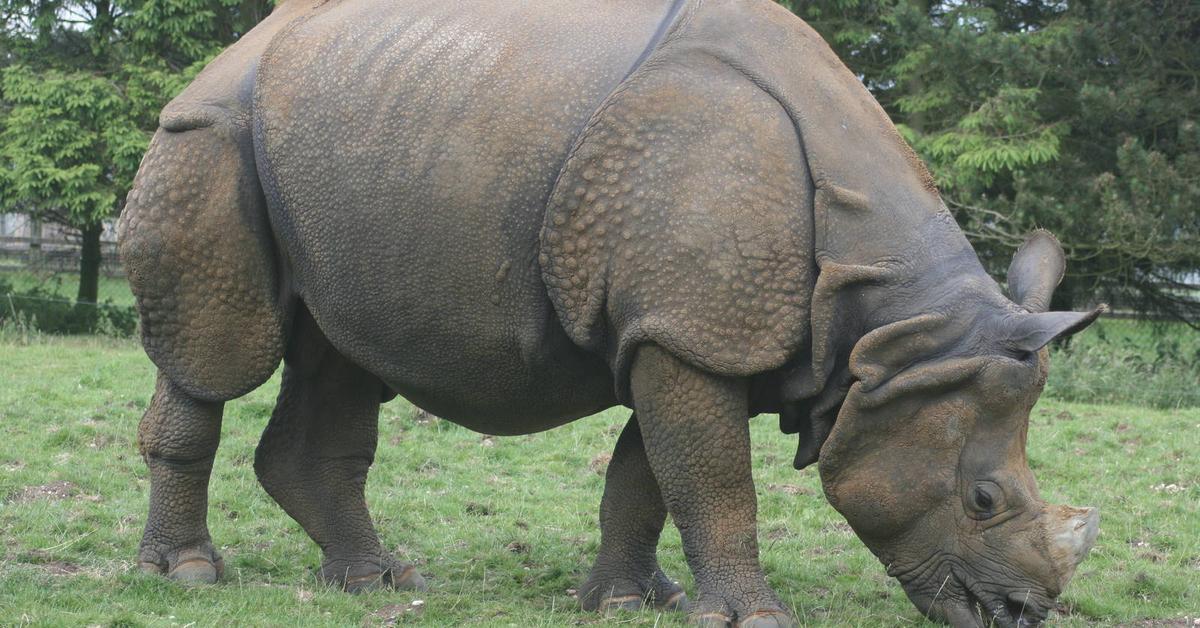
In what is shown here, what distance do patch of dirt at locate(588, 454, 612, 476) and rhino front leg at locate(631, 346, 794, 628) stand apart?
151 inches

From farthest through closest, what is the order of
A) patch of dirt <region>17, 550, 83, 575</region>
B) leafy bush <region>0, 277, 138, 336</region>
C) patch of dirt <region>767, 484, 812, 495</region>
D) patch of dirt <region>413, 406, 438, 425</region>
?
leafy bush <region>0, 277, 138, 336</region>, patch of dirt <region>413, 406, 438, 425</region>, patch of dirt <region>767, 484, 812, 495</region>, patch of dirt <region>17, 550, 83, 575</region>

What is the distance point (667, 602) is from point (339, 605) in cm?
135

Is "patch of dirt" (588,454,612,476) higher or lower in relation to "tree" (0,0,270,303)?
lower

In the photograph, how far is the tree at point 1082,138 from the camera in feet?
45.6

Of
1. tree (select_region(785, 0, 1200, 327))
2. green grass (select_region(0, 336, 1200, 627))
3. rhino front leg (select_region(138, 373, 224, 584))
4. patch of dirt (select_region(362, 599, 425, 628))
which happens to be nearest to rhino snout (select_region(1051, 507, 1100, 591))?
green grass (select_region(0, 336, 1200, 627))

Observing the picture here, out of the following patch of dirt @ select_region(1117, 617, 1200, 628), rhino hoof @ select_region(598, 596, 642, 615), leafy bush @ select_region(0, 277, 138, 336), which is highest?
patch of dirt @ select_region(1117, 617, 1200, 628)

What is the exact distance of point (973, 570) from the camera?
190 inches

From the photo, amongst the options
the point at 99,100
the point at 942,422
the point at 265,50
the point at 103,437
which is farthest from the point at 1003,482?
the point at 99,100

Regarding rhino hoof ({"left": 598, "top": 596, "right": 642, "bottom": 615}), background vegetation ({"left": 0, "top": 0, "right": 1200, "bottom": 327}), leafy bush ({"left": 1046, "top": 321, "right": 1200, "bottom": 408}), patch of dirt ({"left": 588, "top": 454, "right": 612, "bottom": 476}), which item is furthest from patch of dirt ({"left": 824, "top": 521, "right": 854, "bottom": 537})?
background vegetation ({"left": 0, "top": 0, "right": 1200, "bottom": 327})

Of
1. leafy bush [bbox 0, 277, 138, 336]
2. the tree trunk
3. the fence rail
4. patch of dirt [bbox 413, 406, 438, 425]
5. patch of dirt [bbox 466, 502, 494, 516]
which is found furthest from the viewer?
the fence rail

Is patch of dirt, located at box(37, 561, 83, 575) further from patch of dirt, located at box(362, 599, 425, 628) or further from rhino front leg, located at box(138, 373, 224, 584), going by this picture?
patch of dirt, located at box(362, 599, 425, 628)

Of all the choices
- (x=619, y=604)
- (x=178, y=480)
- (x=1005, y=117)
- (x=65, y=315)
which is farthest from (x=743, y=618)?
(x=65, y=315)

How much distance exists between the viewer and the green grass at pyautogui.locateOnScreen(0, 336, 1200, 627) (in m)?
5.40

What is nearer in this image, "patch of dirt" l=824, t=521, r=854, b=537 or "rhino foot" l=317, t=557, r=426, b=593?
"rhino foot" l=317, t=557, r=426, b=593
